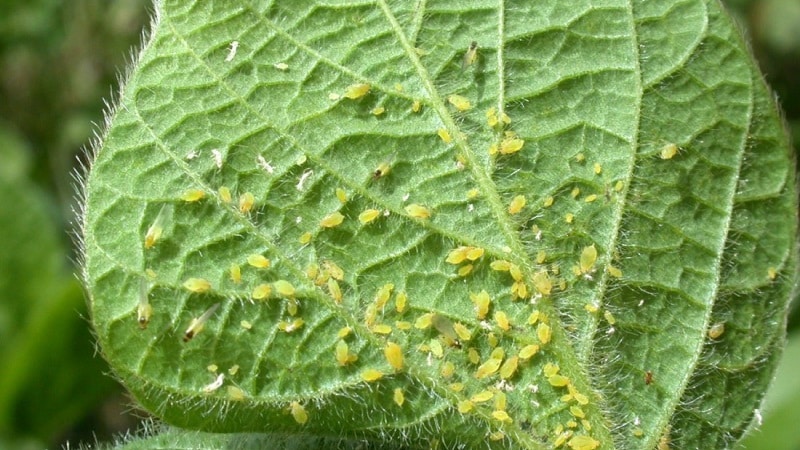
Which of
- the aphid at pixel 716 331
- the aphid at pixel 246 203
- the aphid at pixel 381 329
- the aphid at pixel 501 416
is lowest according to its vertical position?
the aphid at pixel 716 331

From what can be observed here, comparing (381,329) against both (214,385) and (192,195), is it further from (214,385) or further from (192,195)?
(192,195)

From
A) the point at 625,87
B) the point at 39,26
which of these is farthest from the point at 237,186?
the point at 39,26

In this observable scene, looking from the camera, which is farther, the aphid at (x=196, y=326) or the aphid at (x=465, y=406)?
the aphid at (x=465, y=406)

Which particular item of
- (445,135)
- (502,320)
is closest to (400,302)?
(502,320)

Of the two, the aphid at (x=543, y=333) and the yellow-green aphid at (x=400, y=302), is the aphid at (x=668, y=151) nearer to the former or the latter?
the aphid at (x=543, y=333)

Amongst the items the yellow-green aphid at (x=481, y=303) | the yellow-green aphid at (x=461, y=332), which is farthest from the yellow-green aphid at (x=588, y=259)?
the yellow-green aphid at (x=461, y=332)

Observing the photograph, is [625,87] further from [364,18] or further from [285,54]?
[285,54]
